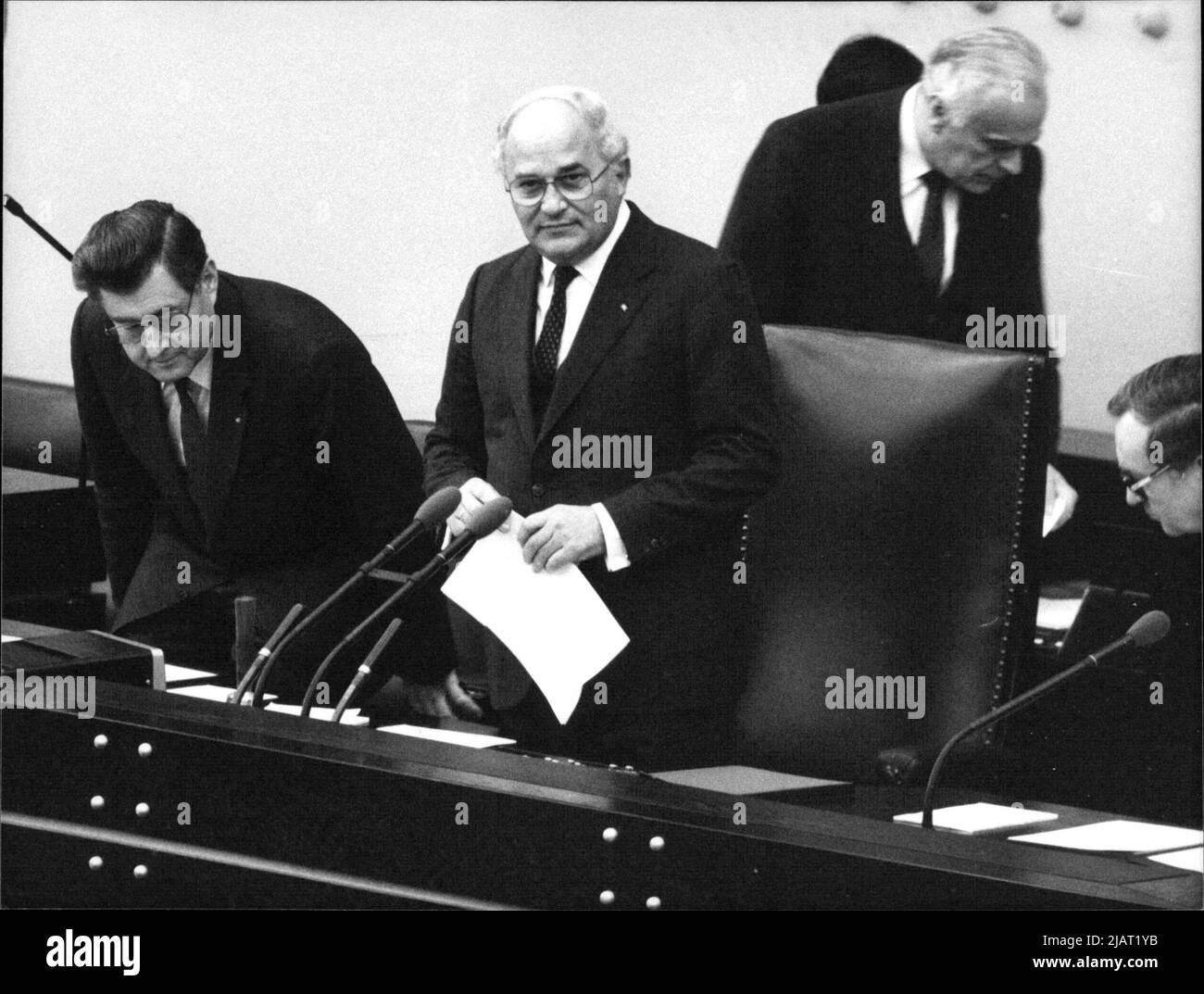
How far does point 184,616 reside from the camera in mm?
3008

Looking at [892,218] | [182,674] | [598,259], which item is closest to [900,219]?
[892,218]

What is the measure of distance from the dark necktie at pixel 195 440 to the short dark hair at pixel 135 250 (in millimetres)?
177

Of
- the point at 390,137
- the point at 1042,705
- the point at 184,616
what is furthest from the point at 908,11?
the point at 184,616

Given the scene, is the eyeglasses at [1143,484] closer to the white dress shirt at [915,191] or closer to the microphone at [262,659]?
the white dress shirt at [915,191]

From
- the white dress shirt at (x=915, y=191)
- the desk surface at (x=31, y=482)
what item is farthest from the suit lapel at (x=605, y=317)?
the desk surface at (x=31, y=482)

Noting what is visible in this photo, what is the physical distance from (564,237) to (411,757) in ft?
3.18

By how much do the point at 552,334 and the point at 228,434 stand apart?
1.87ft

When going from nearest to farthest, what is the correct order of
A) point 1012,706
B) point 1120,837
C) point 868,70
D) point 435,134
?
point 1012,706
point 1120,837
point 868,70
point 435,134

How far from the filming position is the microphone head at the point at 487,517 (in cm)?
233

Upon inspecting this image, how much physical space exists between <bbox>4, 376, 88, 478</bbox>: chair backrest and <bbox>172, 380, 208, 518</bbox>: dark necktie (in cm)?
76

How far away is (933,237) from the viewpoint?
3.15 meters

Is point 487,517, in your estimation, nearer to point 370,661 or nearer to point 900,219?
point 370,661
